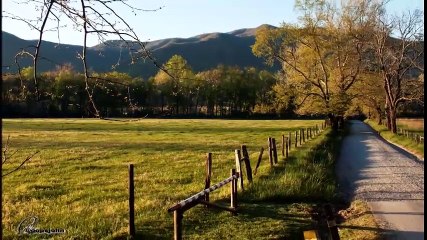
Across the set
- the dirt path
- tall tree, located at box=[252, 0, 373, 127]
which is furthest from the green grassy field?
tall tree, located at box=[252, 0, 373, 127]

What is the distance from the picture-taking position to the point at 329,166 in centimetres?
1950

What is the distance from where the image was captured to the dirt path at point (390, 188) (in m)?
10.2

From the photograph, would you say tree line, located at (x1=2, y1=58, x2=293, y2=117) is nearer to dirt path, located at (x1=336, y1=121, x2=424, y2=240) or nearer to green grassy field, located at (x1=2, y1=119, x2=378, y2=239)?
green grassy field, located at (x1=2, y1=119, x2=378, y2=239)

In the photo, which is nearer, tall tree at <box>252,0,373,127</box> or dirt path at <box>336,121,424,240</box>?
dirt path at <box>336,121,424,240</box>

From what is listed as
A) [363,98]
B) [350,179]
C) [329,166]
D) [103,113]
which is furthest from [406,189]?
[363,98]

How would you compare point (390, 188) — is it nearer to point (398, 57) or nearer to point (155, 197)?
point (155, 197)

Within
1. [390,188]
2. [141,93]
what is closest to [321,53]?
[390,188]

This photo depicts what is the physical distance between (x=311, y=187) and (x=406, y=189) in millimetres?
3209

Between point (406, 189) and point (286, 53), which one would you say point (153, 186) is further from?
point (286, 53)

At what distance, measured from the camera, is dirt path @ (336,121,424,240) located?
10250mm

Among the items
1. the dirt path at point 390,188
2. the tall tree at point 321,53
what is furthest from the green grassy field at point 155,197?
the tall tree at point 321,53

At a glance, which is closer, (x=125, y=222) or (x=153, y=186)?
(x=125, y=222)

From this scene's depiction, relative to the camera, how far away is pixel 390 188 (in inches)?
589

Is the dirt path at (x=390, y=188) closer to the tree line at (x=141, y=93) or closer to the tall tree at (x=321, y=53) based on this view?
the tree line at (x=141, y=93)
